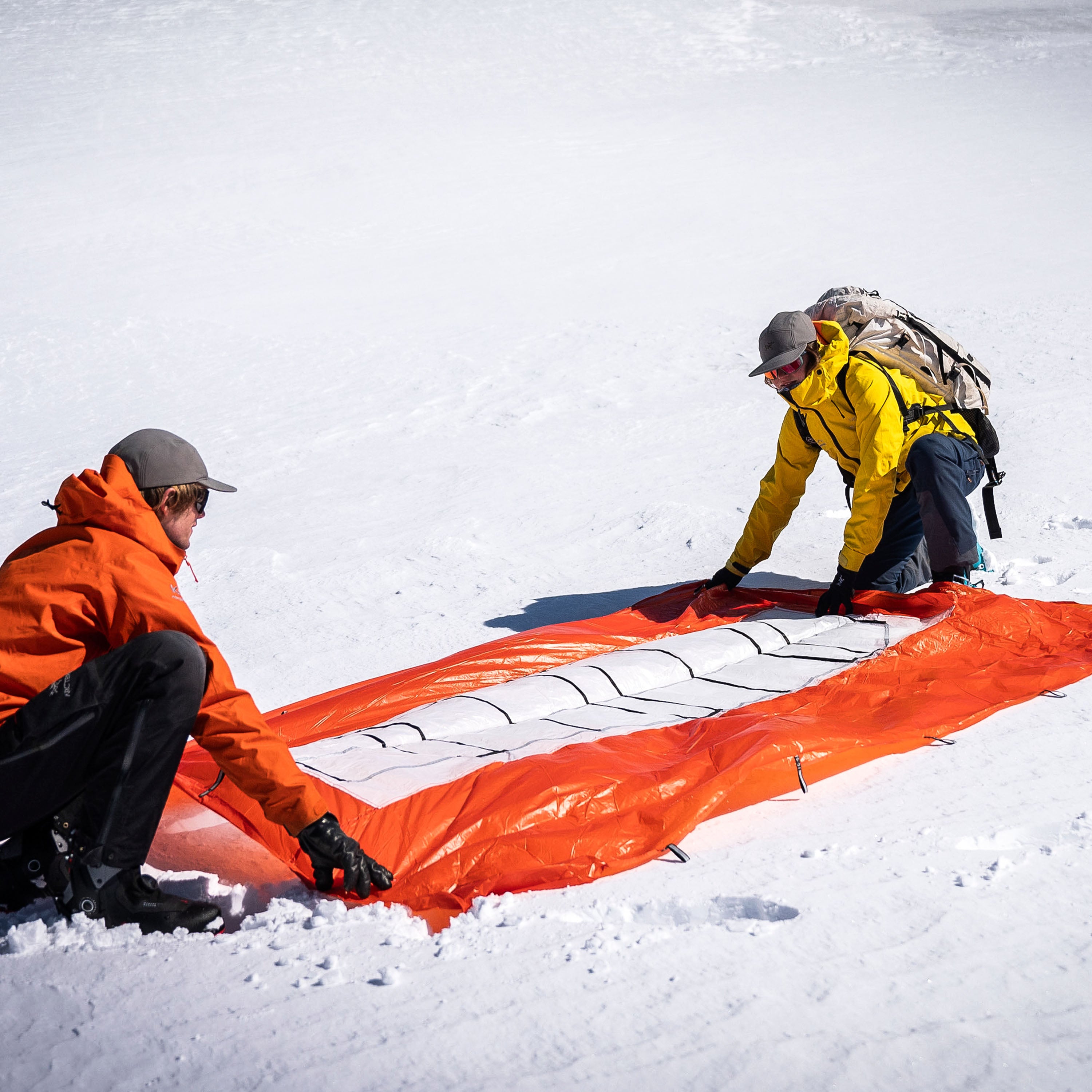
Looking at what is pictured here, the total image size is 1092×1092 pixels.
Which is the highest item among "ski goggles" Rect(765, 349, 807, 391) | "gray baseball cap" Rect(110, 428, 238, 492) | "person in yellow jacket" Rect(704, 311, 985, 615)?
"gray baseball cap" Rect(110, 428, 238, 492)

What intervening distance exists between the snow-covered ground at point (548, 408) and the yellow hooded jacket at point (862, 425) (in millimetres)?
625

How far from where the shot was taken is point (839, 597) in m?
3.44

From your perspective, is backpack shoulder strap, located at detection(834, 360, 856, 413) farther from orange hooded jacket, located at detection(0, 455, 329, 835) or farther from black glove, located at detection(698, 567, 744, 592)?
orange hooded jacket, located at detection(0, 455, 329, 835)

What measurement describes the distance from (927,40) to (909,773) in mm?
16228

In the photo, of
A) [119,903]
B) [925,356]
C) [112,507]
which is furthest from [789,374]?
[119,903]

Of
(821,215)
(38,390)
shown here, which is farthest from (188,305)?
(821,215)

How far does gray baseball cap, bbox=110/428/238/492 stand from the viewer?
1.94 meters

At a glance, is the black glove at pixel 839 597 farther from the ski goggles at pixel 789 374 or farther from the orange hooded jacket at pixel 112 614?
the orange hooded jacket at pixel 112 614

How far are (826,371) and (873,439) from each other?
266mm

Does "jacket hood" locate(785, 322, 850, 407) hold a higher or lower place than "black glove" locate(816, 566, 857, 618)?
higher

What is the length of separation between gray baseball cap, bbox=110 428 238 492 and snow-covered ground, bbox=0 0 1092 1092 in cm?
73

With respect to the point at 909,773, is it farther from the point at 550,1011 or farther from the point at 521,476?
the point at 521,476

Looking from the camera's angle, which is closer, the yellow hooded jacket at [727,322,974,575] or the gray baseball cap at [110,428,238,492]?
the gray baseball cap at [110,428,238,492]

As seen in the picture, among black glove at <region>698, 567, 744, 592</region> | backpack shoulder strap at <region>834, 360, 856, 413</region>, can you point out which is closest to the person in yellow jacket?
backpack shoulder strap at <region>834, 360, 856, 413</region>
